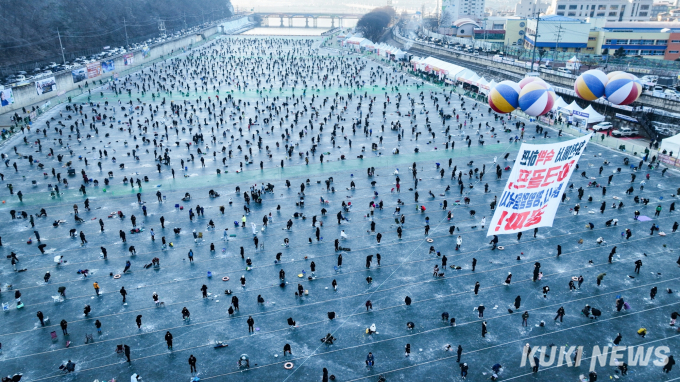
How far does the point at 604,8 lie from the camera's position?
122 metres

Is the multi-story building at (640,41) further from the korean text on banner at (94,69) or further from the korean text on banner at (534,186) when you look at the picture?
the korean text on banner at (94,69)

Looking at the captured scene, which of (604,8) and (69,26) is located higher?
(69,26)

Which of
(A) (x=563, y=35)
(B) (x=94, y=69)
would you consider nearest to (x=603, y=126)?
(A) (x=563, y=35)

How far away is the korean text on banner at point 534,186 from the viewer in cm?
1169

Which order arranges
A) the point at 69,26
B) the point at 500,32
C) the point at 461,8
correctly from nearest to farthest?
the point at 69,26, the point at 500,32, the point at 461,8

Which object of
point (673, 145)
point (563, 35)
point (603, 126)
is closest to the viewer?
point (673, 145)

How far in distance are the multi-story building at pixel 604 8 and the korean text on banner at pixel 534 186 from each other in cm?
13009

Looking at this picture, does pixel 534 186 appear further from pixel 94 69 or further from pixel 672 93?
pixel 94 69

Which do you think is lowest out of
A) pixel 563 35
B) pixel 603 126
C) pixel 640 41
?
pixel 603 126

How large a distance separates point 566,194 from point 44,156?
42000 millimetres

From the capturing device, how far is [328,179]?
109ft

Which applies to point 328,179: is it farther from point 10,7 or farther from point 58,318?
point 10,7

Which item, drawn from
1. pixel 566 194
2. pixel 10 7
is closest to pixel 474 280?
pixel 566 194

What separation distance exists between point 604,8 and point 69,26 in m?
135
